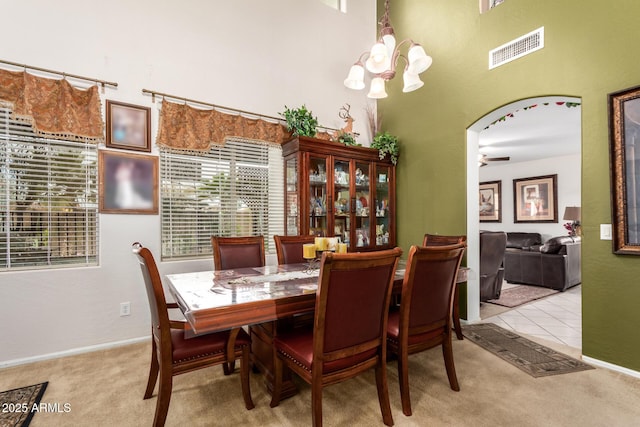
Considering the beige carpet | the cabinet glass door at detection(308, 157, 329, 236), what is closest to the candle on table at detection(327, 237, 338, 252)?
the beige carpet

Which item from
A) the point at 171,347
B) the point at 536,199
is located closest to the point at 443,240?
the point at 171,347

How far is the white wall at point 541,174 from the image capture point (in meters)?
7.09

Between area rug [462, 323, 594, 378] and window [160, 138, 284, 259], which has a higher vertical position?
window [160, 138, 284, 259]

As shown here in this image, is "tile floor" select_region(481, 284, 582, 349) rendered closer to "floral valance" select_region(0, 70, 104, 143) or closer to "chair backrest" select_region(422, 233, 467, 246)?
"chair backrest" select_region(422, 233, 467, 246)

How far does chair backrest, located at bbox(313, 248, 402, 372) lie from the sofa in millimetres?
4796

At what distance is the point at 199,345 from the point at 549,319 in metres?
3.87

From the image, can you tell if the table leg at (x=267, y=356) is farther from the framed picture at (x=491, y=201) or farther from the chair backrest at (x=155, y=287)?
the framed picture at (x=491, y=201)

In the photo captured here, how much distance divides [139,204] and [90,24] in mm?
1680

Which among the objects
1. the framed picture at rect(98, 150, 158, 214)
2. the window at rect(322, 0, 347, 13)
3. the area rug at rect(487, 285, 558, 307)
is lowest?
the area rug at rect(487, 285, 558, 307)

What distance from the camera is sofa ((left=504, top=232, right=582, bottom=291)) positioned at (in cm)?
500

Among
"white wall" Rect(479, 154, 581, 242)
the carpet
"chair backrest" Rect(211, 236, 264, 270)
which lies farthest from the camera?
"white wall" Rect(479, 154, 581, 242)

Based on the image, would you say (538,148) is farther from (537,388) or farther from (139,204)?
(139,204)

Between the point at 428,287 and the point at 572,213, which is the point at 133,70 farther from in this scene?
the point at 572,213

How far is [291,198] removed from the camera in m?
3.80
